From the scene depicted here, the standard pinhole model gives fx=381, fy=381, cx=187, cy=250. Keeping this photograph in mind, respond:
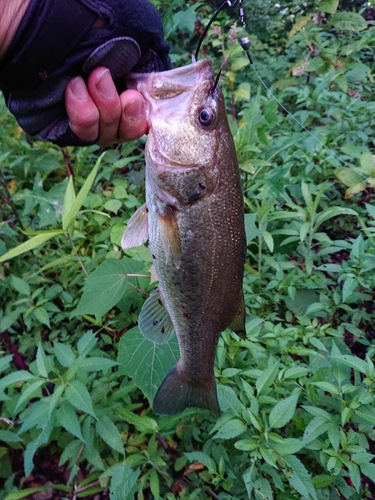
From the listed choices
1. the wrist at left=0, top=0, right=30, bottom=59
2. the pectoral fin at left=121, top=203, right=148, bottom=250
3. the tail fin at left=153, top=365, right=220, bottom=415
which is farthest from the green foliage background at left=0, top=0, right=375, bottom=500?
the wrist at left=0, top=0, right=30, bottom=59

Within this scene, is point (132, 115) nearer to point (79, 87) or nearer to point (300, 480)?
point (79, 87)

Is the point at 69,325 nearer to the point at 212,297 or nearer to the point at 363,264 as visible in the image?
the point at 212,297


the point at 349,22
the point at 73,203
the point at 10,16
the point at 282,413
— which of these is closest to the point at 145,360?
the point at 282,413

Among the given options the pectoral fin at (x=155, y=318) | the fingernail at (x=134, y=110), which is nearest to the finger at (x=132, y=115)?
the fingernail at (x=134, y=110)

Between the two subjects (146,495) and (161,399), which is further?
(146,495)

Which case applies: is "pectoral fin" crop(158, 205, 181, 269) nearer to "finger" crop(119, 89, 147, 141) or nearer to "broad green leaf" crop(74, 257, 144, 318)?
"finger" crop(119, 89, 147, 141)

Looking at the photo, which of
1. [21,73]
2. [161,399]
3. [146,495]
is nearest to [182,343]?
[161,399]
